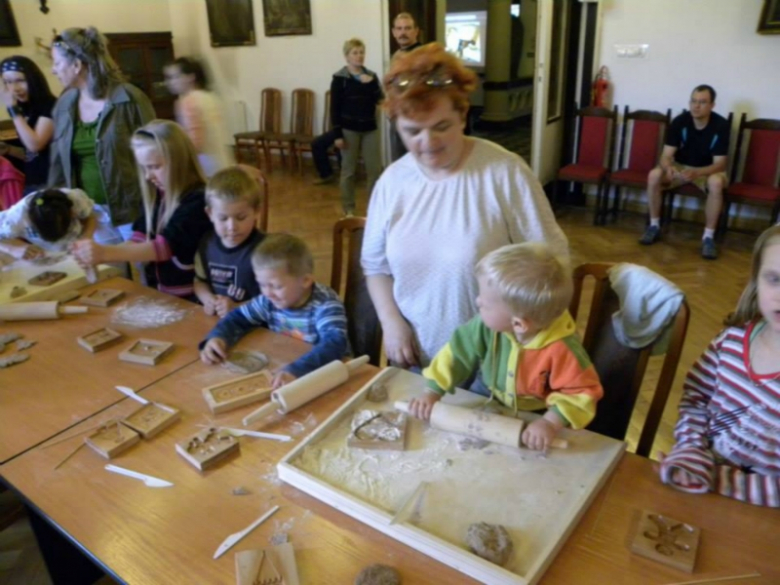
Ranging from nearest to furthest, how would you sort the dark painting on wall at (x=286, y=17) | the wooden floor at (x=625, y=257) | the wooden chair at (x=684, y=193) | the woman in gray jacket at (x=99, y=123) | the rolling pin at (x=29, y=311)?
the rolling pin at (x=29, y=311) → the wooden floor at (x=625, y=257) → the woman in gray jacket at (x=99, y=123) → the wooden chair at (x=684, y=193) → the dark painting on wall at (x=286, y=17)

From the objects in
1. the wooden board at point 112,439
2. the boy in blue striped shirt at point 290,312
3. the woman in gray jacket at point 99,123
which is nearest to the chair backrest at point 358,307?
the boy in blue striped shirt at point 290,312

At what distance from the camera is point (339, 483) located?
3.71 feet

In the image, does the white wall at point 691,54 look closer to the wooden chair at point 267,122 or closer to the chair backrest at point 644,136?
the chair backrest at point 644,136

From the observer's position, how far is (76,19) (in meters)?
7.18

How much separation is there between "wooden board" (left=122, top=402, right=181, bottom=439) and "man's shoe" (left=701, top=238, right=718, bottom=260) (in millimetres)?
4106

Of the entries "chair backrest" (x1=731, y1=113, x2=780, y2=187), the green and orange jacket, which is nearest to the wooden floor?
"chair backrest" (x1=731, y1=113, x2=780, y2=187)

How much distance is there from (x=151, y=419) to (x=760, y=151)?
4.82m

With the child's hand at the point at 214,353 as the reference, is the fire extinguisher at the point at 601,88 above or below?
above

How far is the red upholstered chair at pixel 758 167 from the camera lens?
4.40 metres

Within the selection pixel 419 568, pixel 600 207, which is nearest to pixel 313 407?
pixel 419 568

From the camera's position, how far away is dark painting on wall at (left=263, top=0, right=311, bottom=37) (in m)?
7.01

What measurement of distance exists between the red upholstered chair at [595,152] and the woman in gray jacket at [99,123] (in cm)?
361

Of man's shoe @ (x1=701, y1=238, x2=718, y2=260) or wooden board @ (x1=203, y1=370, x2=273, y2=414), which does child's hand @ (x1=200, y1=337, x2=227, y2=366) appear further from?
man's shoe @ (x1=701, y1=238, x2=718, y2=260)

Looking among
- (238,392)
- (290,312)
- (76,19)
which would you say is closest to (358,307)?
(290,312)
